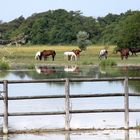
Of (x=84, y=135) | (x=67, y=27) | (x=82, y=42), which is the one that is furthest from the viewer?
(x=67, y=27)

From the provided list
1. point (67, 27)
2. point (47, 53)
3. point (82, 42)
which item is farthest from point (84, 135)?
point (67, 27)

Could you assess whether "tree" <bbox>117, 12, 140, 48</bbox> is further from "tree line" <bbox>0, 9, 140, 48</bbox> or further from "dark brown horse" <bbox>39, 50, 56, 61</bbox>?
"dark brown horse" <bbox>39, 50, 56, 61</bbox>

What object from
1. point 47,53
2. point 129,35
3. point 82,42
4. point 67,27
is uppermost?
point 67,27

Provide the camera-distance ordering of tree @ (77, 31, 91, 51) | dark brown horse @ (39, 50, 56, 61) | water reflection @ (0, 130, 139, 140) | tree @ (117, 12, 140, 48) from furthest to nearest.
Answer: tree @ (77, 31, 91, 51) < tree @ (117, 12, 140, 48) < dark brown horse @ (39, 50, 56, 61) < water reflection @ (0, 130, 139, 140)

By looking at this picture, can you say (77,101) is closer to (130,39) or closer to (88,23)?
(130,39)

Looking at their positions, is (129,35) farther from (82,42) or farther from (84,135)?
(84,135)

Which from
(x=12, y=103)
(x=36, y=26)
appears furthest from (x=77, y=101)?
(x=36, y=26)

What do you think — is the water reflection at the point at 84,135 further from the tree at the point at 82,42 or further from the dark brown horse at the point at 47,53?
the tree at the point at 82,42

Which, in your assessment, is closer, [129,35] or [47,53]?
[47,53]

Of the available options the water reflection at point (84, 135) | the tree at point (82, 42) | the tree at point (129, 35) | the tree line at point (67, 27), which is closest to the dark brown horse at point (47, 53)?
the tree at point (129, 35)

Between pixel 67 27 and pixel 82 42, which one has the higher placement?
pixel 67 27

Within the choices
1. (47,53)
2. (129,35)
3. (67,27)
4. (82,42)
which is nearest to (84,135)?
(47,53)

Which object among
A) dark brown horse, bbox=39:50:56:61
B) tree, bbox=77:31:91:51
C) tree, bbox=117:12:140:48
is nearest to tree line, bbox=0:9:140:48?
tree, bbox=77:31:91:51

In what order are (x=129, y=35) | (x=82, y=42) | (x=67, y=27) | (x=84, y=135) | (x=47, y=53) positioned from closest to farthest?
(x=84, y=135), (x=47, y=53), (x=129, y=35), (x=82, y=42), (x=67, y=27)
